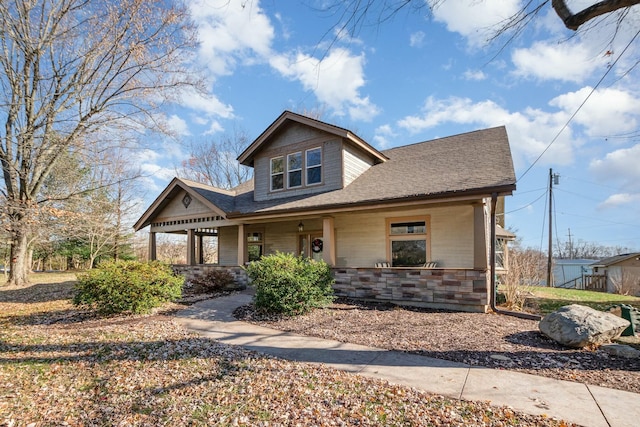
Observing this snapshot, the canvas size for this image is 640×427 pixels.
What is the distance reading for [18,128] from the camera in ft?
39.9

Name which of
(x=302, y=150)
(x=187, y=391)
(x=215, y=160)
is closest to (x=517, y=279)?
(x=302, y=150)

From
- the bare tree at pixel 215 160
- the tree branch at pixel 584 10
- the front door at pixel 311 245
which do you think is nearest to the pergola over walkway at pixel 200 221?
the front door at pixel 311 245

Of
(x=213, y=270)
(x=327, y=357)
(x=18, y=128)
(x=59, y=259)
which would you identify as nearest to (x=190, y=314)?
(x=213, y=270)

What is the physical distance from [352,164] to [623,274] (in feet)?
60.2

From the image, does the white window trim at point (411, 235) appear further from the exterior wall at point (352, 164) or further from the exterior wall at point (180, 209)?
the exterior wall at point (180, 209)

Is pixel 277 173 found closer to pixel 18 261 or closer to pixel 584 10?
pixel 584 10

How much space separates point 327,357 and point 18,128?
1424cm

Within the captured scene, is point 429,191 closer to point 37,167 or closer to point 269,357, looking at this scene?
point 269,357

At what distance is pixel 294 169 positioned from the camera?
42.1 feet

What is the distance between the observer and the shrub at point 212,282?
1155 cm

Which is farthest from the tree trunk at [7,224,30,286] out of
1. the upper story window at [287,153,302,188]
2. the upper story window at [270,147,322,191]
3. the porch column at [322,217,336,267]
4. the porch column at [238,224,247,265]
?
the porch column at [322,217,336,267]

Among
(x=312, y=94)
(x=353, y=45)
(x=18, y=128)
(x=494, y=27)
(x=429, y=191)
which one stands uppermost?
(x=18, y=128)

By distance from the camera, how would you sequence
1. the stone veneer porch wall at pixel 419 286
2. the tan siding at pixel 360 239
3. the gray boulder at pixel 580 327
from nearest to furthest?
1. the gray boulder at pixel 580 327
2. the stone veneer porch wall at pixel 419 286
3. the tan siding at pixel 360 239

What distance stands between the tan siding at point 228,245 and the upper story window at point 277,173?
3.43 m
